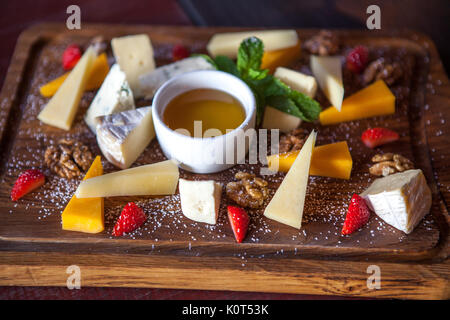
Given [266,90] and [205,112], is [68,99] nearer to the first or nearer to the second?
[205,112]

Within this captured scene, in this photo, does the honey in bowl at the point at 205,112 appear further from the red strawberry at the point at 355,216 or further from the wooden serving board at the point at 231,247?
the red strawberry at the point at 355,216

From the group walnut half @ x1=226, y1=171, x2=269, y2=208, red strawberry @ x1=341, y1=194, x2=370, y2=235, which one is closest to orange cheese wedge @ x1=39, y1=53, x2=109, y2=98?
walnut half @ x1=226, y1=171, x2=269, y2=208

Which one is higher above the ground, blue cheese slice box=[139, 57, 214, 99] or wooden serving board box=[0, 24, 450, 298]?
blue cheese slice box=[139, 57, 214, 99]

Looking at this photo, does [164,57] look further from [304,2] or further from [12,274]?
[12,274]

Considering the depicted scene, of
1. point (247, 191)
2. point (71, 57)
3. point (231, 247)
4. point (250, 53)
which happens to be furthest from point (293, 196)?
point (71, 57)

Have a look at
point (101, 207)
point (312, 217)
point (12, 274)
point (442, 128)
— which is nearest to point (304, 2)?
point (442, 128)

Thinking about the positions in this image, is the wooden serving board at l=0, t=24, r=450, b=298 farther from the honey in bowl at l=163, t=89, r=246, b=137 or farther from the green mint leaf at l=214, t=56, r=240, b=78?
the green mint leaf at l=214, t=56, r=240, b=78

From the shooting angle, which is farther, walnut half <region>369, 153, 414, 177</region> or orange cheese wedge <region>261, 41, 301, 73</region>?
orange cheese wedge <region>261, 41, 301, 73</region>
